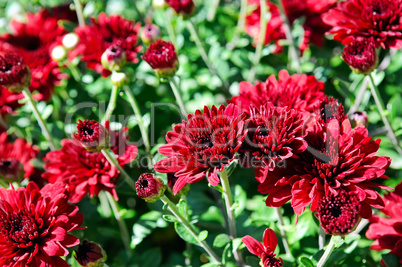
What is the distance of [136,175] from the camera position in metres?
1.46

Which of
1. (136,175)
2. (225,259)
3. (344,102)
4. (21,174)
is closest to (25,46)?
(21,174)

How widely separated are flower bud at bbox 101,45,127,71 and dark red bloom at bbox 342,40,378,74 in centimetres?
74

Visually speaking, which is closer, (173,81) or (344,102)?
(173,81)

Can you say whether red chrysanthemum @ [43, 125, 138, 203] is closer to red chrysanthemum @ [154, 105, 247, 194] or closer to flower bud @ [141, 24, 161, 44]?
red chrysanthemum @ [154, 105, 247, 194]

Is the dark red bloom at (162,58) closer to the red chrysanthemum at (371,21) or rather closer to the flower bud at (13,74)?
the flower bud at (13,74)

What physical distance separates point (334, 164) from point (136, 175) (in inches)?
33.0

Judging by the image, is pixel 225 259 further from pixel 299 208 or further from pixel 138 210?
pixel 138 210

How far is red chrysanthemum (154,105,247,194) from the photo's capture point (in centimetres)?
85

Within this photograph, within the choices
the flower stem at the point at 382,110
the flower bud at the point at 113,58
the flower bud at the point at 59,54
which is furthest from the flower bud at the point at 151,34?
the flower stem at the point at 382,110

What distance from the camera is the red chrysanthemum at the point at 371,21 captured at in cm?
114

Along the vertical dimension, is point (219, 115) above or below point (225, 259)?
above

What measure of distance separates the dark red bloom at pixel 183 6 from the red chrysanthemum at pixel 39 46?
1.82 ft

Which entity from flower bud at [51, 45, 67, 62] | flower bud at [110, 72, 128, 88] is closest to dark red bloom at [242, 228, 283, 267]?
flower bud at [110, 72, 128, 88]

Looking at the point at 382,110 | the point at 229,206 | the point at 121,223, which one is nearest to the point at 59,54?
the point at 121,223
